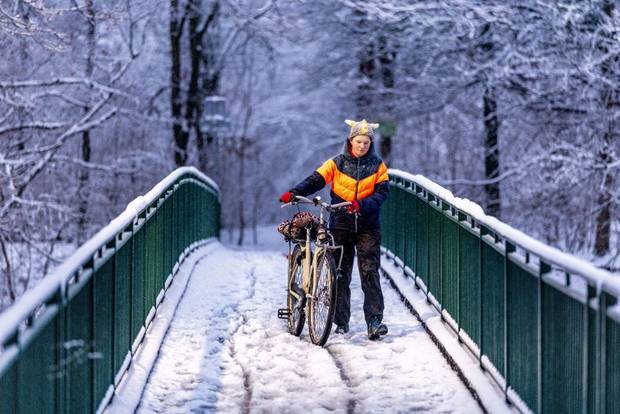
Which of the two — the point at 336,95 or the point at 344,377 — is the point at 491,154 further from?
the point at 344,377

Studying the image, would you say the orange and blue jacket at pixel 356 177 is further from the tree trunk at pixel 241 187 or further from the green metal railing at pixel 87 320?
the tree trunk at pixel 241 187

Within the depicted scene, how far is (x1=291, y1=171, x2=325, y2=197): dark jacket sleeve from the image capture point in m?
9.50

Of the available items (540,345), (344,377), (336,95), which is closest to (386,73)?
(336,95)

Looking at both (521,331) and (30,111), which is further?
(30,111)

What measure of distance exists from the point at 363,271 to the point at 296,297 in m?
0.58

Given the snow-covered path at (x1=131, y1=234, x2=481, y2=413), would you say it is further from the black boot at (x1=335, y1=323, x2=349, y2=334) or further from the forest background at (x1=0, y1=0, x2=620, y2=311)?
the forest background at (x1=0, y1=0, x2=620, y2=311)

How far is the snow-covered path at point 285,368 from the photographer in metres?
7.57

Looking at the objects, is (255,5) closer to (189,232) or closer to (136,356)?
(189,232)

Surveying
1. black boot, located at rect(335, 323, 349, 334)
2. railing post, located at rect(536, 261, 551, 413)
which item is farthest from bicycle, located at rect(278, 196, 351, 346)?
railing post, located at rect(536, 261, 551, 413)

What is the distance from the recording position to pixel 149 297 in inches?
393

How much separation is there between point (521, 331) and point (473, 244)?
5.91ft


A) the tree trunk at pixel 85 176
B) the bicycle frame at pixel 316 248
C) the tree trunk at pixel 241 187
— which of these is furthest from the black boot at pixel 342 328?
the tree trunk at pixel 241 187

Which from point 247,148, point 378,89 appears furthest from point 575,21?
point 247,148

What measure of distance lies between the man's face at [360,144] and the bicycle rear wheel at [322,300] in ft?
2.93
